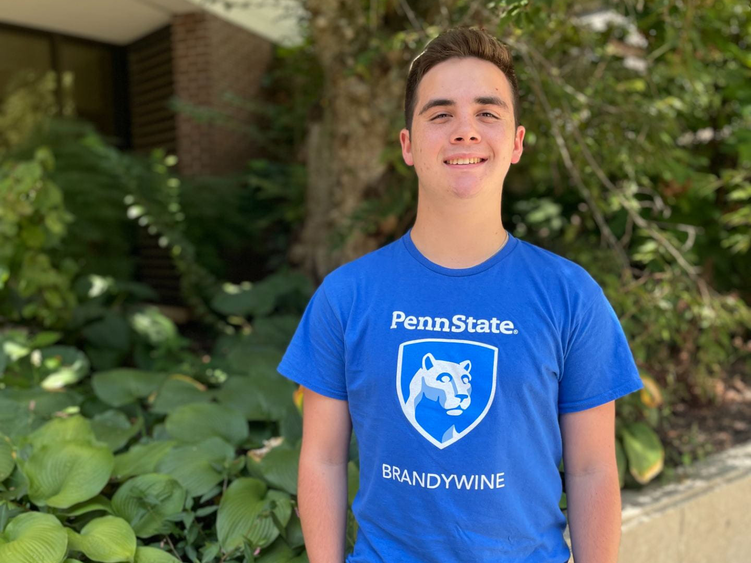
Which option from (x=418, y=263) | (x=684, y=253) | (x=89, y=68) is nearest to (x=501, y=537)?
(x=418, y=263)

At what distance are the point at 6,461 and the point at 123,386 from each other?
777 millimetres

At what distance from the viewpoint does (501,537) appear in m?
1.26

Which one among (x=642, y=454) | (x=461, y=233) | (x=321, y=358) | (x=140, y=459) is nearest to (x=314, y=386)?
(x=321, y=358)

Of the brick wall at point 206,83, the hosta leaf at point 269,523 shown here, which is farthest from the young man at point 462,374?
the brick wall at point 206,83

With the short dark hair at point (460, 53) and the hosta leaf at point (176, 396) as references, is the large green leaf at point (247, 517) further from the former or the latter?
the short dark hair at point (460, 53)

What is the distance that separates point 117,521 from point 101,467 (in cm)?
19

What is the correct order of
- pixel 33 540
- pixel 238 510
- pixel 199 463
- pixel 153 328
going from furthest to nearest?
pixel 153 328, pixel 199 463, pixel 238 510, pixel 33 540

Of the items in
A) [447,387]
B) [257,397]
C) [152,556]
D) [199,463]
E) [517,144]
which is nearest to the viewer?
[447,387]

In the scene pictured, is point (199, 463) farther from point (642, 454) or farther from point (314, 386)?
point (642, 454)

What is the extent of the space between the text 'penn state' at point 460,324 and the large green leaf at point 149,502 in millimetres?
1072

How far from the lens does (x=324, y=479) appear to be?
4.54 feet

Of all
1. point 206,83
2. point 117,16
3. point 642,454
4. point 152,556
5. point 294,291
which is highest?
point 117,16

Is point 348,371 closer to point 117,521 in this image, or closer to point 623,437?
point 117,521

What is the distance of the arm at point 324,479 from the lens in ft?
4.50
